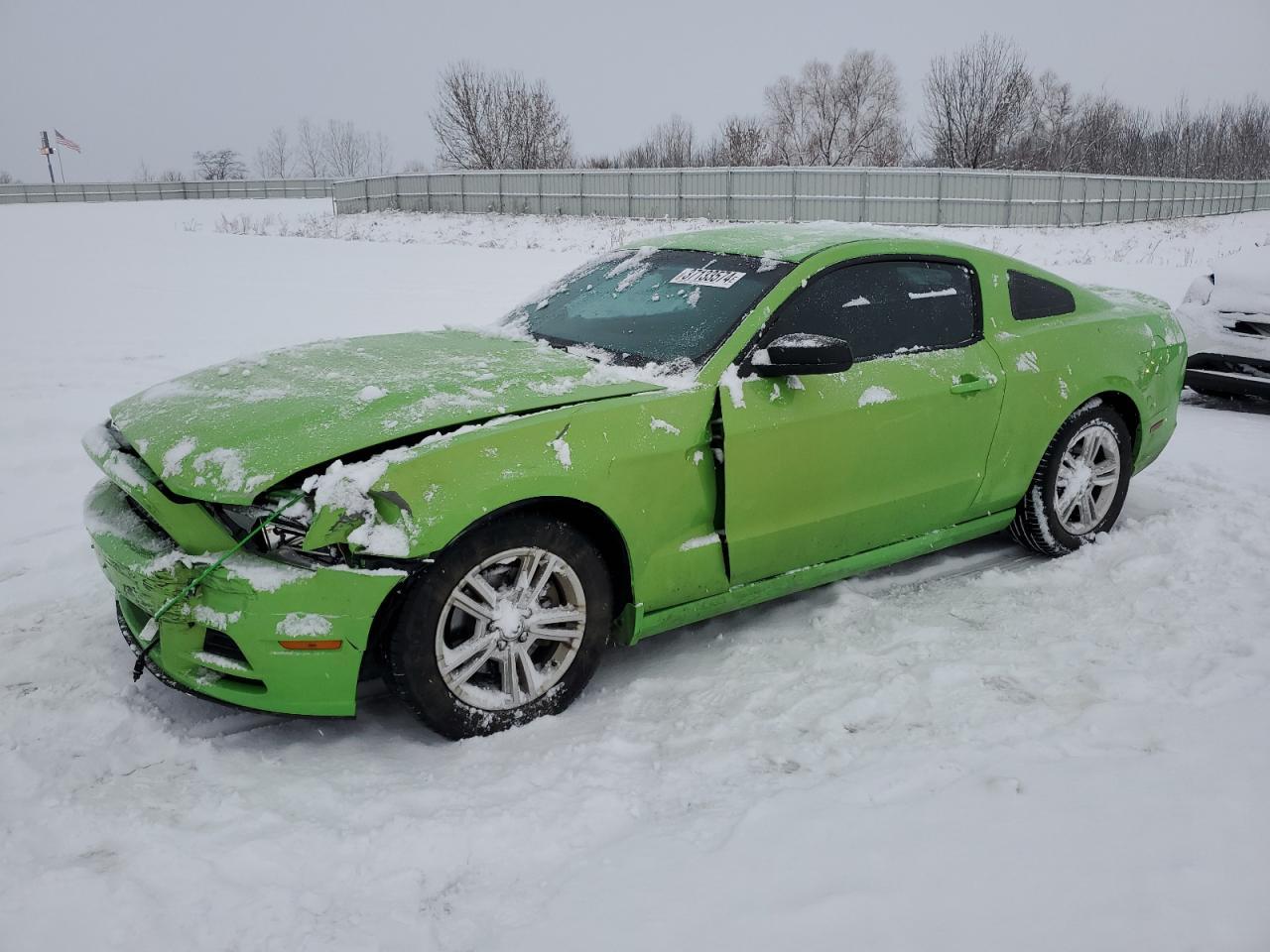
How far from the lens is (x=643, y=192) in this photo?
27719 millimetres

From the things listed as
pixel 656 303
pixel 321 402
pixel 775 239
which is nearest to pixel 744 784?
pixel 321 402

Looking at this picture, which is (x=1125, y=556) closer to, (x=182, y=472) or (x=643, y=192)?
(x=182, y=472)

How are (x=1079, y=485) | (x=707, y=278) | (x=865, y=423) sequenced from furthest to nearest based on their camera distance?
1. (x=1079, y=485)
2. (x=707, y=278)
3. (x=865, y=423)

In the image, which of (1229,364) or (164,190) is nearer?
(1229,364)

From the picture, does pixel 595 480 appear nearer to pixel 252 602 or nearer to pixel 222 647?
pixel 252 602

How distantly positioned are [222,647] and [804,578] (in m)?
2.09

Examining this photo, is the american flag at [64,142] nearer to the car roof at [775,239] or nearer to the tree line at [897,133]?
the tree line at [897,133]

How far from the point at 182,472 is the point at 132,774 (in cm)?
91

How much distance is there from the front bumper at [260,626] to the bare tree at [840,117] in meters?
54.3

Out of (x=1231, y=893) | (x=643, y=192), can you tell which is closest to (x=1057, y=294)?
(x=1231, y=893)

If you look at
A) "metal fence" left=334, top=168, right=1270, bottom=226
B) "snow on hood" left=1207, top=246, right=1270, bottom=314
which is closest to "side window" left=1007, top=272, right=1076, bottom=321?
"snow on hood" left=1207, top=246, right=1270, bottom=314

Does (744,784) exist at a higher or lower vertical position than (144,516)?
lower

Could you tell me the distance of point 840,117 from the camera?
177ft

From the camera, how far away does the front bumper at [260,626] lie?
2787mm
